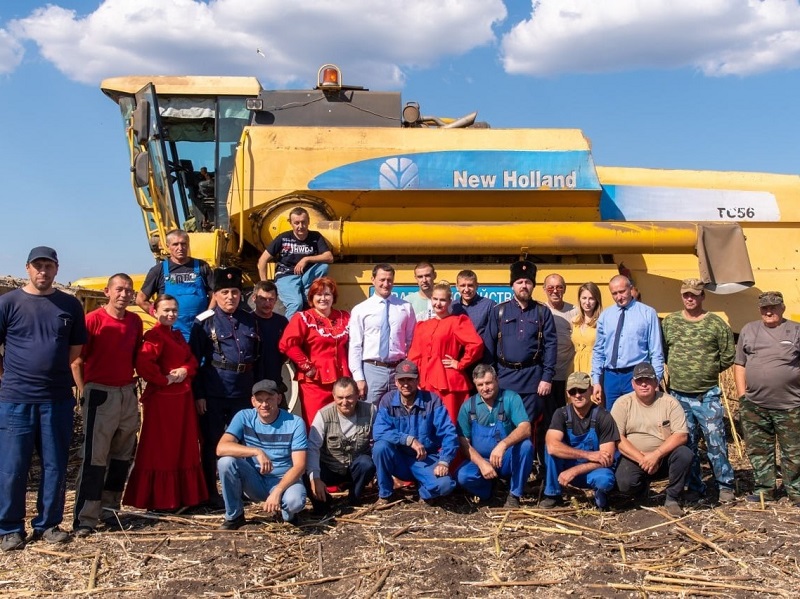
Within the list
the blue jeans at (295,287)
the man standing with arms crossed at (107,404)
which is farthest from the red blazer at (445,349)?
→ the man standing with arms crossed at (107,404)

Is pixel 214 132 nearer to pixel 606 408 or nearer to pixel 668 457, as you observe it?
pixel 606 408

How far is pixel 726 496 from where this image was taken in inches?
232

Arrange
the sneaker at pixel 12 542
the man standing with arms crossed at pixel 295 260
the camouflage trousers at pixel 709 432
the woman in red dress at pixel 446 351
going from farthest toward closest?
the man standing with arms crossed at pixel 295 260 → the woman in red dress at pixel 446 351 → the camouflage trousers at pixel 709 432 → the sneaker at pixel 12 542

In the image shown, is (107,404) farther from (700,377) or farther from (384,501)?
(700,377)

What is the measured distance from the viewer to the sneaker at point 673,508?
5500 mm

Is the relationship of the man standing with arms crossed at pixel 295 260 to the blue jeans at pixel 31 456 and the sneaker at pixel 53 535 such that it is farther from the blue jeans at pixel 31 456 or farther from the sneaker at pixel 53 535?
the sneaker at pixel 53 535

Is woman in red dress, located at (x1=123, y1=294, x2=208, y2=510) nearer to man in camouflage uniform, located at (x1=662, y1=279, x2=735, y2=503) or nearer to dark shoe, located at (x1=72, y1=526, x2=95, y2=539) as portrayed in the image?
dark shoe, located at (x1=72, y1=526, x2=95, y2=539)

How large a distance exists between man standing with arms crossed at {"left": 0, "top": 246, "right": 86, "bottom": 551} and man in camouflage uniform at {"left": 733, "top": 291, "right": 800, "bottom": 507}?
4711 mm

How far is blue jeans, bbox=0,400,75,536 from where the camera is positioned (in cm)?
495

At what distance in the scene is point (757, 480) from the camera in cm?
600

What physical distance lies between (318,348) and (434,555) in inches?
79.2

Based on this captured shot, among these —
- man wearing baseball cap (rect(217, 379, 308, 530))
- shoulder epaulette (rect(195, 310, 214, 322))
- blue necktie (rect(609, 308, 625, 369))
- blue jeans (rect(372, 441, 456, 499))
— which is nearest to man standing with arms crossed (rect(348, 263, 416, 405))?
blue jeans (rect(372, 441, 456, 499))

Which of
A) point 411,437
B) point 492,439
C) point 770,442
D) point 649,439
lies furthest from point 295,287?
point 770,442

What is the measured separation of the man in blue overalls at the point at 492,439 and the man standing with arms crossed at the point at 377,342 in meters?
0.66
